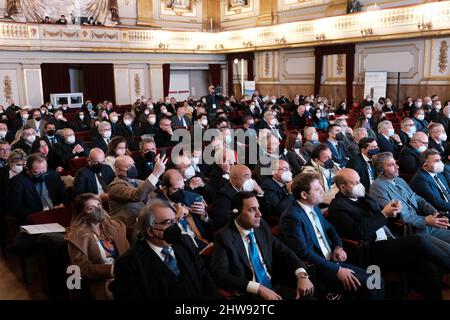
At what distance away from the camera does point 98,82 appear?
16109mm

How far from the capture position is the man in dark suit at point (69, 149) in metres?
6.33

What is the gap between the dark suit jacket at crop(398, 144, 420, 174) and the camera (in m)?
5.23

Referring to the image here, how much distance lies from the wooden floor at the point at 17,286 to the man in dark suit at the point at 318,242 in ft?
3.00

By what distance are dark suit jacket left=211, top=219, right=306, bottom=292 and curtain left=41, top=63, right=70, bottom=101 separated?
14.1m

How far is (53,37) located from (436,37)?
1230cm

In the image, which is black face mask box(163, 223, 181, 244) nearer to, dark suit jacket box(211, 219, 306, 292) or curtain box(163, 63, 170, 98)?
dark suit jacket box(211, 219, 306, 292)

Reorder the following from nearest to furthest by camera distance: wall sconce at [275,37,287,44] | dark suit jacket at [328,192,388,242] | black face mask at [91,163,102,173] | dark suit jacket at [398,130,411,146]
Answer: dark suit jacket at [328,192,388,242], black face mask at [91,163,102,173], dark suit jacket at [398,130,411,146], wall sconce at [275,37,287,44]

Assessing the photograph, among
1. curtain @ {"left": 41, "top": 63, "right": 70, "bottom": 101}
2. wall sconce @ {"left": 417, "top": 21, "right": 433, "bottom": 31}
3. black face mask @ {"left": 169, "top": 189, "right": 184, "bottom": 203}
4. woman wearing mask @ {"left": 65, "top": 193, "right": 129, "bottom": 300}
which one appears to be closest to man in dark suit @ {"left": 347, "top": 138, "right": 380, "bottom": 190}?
black face mask @ {"left": 169, "top": 189, "right": 184, "bottom": 203}

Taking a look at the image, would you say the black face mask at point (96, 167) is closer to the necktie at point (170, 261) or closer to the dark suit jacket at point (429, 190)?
the necktie at point (170, 261)

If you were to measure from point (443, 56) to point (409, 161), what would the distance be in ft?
29.3

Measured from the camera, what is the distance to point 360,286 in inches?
115

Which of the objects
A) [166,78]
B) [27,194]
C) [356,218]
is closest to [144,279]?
[356,218]

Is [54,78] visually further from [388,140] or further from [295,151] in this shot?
[388,140]

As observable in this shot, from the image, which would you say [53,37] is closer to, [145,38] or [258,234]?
[145,38]
